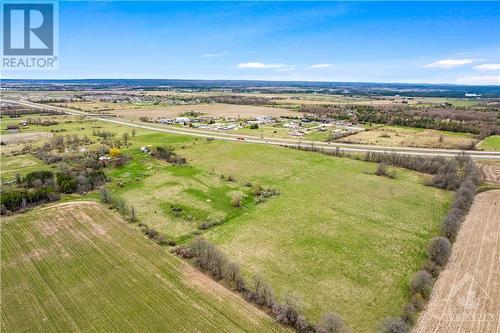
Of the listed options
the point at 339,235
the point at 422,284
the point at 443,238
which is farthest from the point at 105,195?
the point at 443,238

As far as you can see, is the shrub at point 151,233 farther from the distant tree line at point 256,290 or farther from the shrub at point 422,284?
the shrub at point 422,284

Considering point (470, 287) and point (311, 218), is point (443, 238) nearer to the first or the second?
point (470, 287)

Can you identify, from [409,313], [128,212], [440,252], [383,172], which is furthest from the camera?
[383,172]

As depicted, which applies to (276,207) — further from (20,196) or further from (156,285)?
(20,196)

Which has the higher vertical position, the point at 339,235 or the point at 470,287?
the point at 339,235

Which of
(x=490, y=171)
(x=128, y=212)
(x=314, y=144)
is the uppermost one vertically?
(x=314, y=144)

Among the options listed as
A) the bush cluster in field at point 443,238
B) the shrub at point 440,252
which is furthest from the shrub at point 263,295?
the shrub at point 440,252

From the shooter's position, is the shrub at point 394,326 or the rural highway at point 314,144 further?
the rural highway at point 314,144
